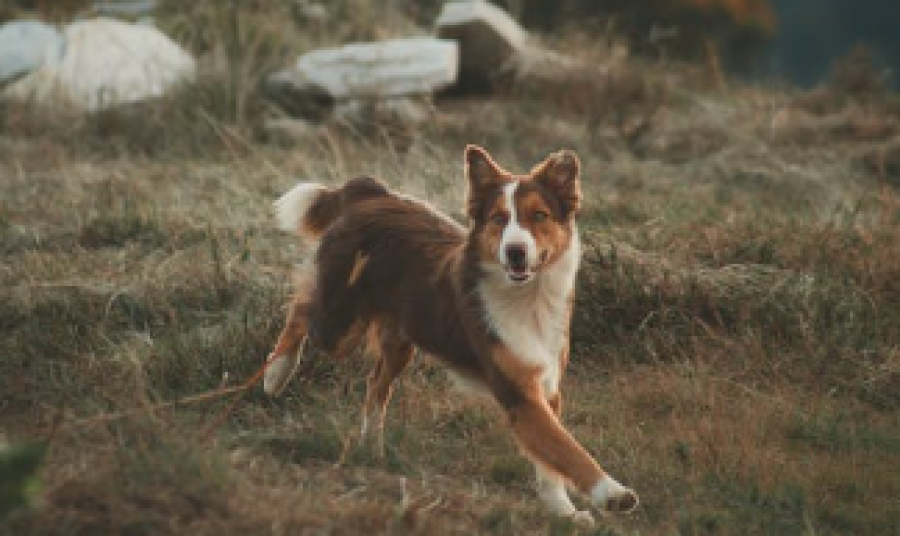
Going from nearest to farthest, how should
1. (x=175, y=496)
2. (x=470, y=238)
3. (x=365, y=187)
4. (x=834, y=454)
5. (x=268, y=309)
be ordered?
(x=175, y=496) < (x=470, y=238) < (x=834, y=454) < (x=365, y=187) < (x=268, y=309)

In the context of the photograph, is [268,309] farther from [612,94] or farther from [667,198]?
[612,94]

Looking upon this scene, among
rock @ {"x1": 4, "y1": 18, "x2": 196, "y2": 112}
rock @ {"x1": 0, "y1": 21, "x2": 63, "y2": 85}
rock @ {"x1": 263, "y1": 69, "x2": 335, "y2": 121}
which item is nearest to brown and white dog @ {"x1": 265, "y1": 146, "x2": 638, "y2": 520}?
rock @ {"x1": 263, "y1": 69, "x2": 335, "y2": 121}

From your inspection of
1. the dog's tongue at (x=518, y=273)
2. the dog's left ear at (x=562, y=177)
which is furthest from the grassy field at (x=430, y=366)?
the dog's left ear at (x=562, y=177)

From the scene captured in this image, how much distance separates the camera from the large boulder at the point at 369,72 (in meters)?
12.4

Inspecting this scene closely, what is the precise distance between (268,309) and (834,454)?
3.12 meters

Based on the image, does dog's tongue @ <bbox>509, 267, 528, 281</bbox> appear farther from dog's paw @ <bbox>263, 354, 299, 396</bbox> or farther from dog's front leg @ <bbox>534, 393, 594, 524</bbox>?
dog's paw @ <bbox>263, 354, 299, 396</bbox>

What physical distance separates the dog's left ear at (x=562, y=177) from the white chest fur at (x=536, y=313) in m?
0.20

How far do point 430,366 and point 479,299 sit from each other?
175cm

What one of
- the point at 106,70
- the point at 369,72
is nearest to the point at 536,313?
the point at 369,72

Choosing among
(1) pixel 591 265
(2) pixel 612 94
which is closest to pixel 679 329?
(1) pixel 591 265

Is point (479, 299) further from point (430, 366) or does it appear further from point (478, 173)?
point (430, 366)

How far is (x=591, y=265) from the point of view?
7176 millimetres

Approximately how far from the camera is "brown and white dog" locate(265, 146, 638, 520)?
491cm

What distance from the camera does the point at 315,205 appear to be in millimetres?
6461
